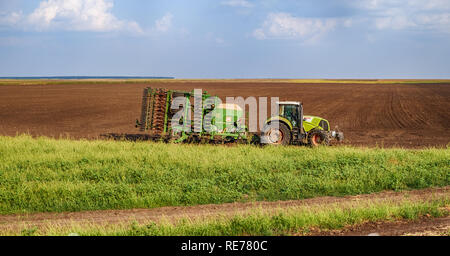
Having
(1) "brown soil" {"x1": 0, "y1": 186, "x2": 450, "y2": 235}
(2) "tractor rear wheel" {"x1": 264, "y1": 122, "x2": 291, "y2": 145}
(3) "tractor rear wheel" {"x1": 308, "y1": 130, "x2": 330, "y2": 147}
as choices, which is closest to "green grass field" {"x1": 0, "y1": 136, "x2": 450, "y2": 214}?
(1) "brown soil" {"x1": 0, "y1": 186, "x2": 450, "y2": 235}

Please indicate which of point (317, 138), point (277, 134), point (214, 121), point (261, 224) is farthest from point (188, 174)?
point (317, 138)

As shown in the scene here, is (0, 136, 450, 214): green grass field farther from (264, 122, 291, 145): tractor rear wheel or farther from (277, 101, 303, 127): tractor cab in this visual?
(277, 101, 303, 127): tractor cab

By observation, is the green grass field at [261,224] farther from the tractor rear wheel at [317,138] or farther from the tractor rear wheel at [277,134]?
the tractor rear wheel at [277,134]

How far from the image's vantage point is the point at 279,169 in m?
14.8

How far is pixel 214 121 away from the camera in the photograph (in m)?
20.0

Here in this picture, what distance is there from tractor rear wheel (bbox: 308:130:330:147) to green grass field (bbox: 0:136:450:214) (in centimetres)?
162

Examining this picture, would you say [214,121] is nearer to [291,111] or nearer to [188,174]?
[291,111]

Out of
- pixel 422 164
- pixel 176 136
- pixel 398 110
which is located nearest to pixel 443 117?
pixel 398 110

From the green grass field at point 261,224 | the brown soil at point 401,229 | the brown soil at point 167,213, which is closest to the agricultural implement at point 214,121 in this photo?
the brown soil at point 167,213

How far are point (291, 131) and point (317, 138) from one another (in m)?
1.22

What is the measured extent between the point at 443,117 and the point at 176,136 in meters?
23.3
